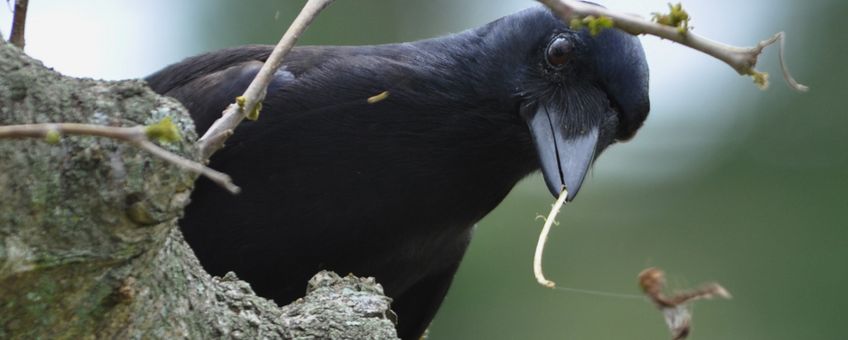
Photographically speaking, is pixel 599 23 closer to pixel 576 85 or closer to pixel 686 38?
pixel 686 38

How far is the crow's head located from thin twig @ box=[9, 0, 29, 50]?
189 cm

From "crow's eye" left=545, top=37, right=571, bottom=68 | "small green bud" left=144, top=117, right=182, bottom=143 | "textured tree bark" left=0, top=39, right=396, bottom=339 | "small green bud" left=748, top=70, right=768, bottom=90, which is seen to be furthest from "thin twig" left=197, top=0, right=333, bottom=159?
"crow's eye" left=545, top=37, right=571, bottom=68

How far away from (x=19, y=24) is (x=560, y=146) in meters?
1.94

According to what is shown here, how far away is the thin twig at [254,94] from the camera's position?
2482mm

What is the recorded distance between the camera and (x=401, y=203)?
441cm

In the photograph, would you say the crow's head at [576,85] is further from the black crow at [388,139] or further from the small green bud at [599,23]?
the small green bud at [599,23]

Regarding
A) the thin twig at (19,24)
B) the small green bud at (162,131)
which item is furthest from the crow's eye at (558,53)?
the small green bud at (162,131)

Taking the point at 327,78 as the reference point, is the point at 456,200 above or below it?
below

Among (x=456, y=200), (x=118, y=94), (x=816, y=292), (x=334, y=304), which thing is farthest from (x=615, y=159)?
(x=118, y=94)

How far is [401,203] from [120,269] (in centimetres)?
217

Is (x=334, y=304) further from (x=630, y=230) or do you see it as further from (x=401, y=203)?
(x=630, y=230)

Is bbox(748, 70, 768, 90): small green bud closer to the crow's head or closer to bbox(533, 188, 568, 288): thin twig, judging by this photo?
bbox(533, 188, 568, 288): thin twig

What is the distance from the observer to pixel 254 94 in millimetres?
2566

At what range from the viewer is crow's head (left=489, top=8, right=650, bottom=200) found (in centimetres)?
421
